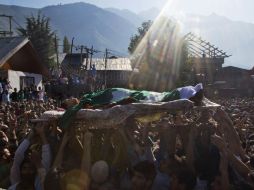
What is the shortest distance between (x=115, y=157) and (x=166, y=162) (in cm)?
70

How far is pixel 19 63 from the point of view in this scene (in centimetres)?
3008

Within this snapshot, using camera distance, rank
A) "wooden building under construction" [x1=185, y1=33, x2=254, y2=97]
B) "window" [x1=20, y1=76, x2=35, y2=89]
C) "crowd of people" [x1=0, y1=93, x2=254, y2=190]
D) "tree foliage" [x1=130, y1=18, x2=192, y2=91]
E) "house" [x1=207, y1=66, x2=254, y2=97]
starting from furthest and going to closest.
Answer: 1. "wooden building under construction" [x1=185, y1=33, x2=254, y2=97]
2. "house" [x1=207, y1=66, x2=254, y2=97]
3. "tree foliage" [x1=130, y1=18, x2=192, y2=91]
4. "window" [x1=20, y1=76, x2=35, y2=89]
5. "crowd of people" [x1=0, y1=93, x2=254, y2=190]

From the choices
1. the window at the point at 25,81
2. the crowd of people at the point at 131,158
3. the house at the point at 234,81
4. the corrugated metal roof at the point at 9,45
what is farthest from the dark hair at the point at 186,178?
the house at the point at 234,81

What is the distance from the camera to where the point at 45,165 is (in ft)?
22.1

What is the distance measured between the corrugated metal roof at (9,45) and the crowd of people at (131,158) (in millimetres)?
20353

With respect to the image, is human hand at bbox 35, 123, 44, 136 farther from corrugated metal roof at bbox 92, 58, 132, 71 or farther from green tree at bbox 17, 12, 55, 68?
green tree at bbox 17, 12, 55, 68

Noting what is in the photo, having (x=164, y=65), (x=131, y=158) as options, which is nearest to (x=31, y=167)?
(x=131, y=158)

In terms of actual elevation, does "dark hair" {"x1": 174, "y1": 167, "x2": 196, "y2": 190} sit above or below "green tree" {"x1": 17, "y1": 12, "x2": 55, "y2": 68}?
below

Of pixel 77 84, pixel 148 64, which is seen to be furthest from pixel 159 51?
pixel 77 84

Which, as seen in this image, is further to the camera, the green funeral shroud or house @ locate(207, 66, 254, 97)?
house @ locate(207, 66, 254, 97)

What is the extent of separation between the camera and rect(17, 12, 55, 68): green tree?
5847 cm

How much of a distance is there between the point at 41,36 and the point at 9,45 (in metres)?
32.3

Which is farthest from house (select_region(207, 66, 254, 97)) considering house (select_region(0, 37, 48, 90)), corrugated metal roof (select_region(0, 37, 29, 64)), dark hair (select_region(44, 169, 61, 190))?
dark hair (select_region(44, 169, 61, 190))

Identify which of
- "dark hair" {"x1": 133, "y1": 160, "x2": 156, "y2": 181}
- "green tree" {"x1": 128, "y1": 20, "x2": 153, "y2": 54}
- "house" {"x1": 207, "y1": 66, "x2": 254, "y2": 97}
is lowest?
"house" {"x1": 207, "y1": 66, "x2": 254, "y2": 97}
